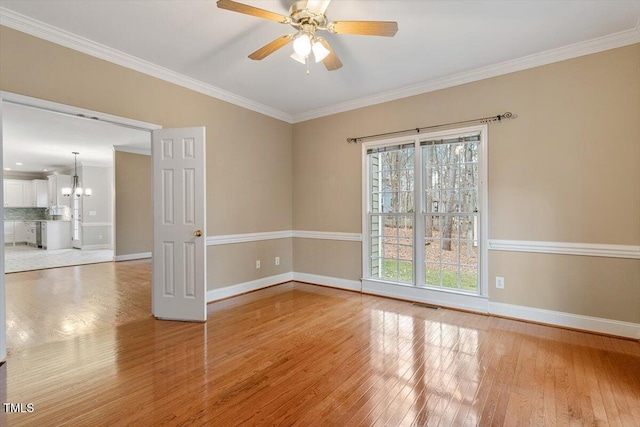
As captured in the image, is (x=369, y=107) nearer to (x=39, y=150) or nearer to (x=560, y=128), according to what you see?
(x=560, y=128)

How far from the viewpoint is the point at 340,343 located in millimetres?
2832

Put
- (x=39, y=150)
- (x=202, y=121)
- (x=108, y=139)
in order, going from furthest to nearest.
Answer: (x=39, y=150) → (x=108, y=139) → (x=202, y=121)

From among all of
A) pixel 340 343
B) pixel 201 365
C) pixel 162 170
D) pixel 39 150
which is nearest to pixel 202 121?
pixel 162 170

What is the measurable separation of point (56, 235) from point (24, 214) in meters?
2.64

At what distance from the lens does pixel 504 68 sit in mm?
3438

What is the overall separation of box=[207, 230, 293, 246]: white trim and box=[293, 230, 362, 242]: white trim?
0.69ft

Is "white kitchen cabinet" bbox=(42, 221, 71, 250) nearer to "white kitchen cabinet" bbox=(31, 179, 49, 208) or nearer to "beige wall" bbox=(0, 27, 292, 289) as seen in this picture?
"white kitchen cabinet" bbox=(31, 179, 49, 208)

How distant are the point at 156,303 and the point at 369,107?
3.87m

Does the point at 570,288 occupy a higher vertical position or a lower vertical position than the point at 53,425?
higher

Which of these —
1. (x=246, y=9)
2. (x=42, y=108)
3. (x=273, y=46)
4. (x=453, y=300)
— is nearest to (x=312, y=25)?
(x=273, y=46)

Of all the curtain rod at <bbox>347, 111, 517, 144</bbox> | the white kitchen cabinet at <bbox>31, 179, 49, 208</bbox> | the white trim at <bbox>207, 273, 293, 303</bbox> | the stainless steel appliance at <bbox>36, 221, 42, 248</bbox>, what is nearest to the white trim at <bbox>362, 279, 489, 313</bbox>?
the white trim at <bbox>207, 273, 293, 303</bbox>

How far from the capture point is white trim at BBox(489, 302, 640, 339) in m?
2.89

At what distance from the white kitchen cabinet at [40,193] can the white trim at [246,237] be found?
1077 centimetres

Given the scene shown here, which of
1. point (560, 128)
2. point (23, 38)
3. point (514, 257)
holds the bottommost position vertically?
point (514, 257)
